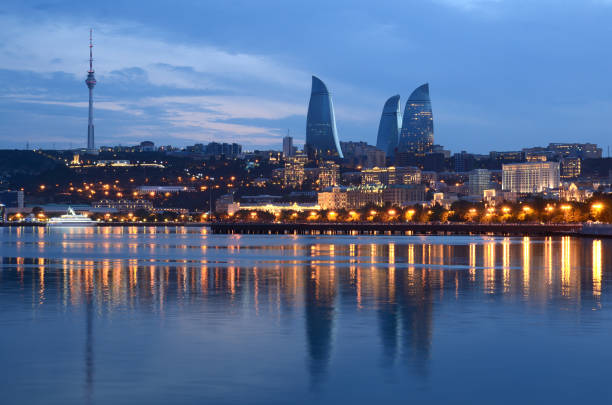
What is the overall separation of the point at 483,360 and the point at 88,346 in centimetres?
891

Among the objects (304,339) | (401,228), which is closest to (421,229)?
(401,228)

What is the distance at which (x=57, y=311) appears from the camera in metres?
27.0

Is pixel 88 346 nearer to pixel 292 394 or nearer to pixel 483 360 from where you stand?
pixel 292 394

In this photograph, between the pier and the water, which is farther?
the pier

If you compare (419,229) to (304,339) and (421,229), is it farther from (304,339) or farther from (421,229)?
(304,339)

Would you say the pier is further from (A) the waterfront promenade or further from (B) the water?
(B) the water

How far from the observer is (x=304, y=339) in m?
21.4

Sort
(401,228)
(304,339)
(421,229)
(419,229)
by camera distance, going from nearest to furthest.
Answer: (304,339)
(401,228)
(419,229)
(421,229)

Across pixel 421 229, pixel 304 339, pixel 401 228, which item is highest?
pixel 304 339

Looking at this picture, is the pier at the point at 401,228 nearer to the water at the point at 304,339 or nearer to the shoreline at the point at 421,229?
the shoreline at the point at 421,229

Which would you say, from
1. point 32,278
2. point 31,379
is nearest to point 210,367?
point 31,379

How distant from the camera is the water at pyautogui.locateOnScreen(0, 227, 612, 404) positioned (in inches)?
624

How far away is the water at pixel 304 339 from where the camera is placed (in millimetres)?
15859

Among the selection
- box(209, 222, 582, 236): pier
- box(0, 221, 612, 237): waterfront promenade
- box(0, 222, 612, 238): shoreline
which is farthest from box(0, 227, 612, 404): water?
box(209, 222, 582, 236): pier
